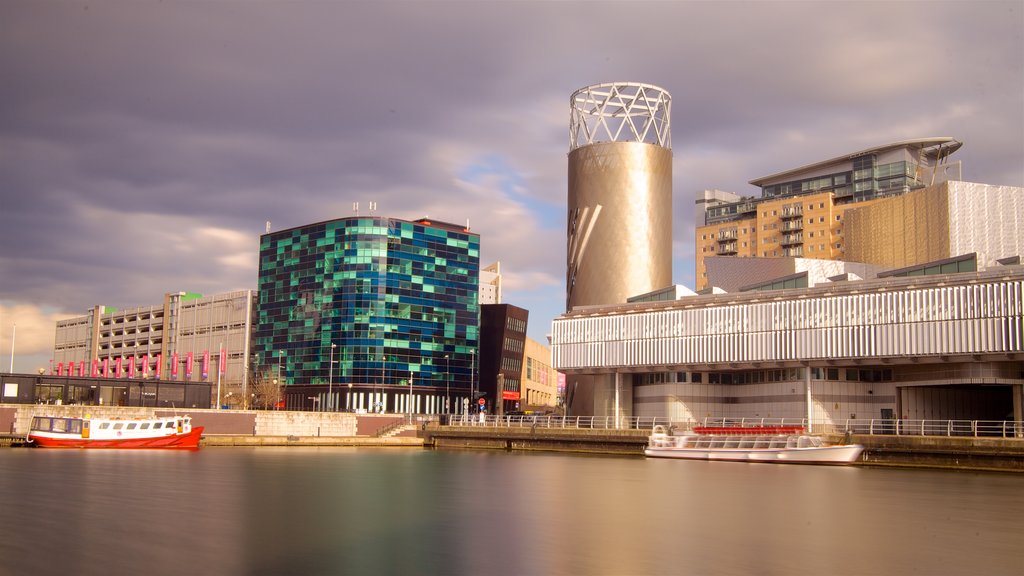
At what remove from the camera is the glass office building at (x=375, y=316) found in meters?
165

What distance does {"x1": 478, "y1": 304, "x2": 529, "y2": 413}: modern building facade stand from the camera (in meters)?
A: 179

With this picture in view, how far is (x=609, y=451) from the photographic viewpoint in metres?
89.6

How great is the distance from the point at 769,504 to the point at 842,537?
32.6 feet

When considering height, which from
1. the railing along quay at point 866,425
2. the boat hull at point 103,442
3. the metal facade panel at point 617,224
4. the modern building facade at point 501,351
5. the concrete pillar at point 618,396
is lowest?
the boat hull at point 103,442

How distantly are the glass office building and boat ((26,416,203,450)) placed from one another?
2834 inches

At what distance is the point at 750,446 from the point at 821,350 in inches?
515

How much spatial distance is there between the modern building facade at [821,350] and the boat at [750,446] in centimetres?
997

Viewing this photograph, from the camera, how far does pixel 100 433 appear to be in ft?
281

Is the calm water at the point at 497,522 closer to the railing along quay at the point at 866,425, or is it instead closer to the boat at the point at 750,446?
the boat at the point at 750,446

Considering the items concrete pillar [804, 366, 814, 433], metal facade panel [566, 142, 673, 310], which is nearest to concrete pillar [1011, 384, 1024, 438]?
concrete pillar [804, 366, 814, 433]

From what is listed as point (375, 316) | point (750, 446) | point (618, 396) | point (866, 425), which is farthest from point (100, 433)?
point (375, 316)

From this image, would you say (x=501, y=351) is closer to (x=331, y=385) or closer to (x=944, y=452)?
(x=331, y=385)

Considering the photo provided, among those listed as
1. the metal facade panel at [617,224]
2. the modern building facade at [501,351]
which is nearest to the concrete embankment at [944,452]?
the metal facade panel at [617,224]

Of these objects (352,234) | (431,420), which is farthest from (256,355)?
(431,420)
